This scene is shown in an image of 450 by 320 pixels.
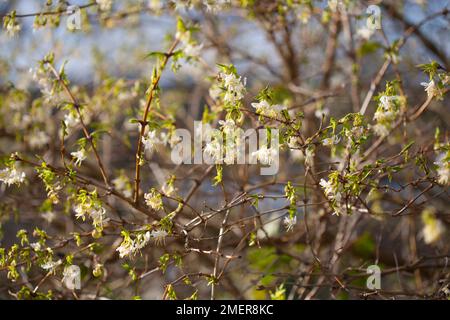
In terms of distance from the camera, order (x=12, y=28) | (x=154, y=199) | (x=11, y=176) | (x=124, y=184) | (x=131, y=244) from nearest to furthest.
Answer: (x=131, y=244)
(x=154, y=199)
(x=11, y=176)
(x=12, y=28)
(x=124, y=184)

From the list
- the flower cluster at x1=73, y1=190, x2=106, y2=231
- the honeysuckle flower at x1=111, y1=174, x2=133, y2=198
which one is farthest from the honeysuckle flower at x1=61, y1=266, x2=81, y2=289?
the honeysuckle flower at x1=111, y1=174, x2=133, y2=198

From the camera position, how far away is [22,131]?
140 inches

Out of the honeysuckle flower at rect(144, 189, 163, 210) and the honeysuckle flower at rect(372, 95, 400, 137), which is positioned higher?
the honeysuckle flower at rect(372, 95, 400, 137)

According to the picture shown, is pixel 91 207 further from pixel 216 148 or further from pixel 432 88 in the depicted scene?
pixel 432 88

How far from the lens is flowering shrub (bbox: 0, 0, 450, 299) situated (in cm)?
192

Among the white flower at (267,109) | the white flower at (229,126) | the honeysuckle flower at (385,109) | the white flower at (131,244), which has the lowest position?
the white flower at (131,244)

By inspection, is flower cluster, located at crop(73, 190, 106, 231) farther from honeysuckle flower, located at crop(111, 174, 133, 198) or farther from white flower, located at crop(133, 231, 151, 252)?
honeysuckle flower, located at crop(111, 174, 133, 198)

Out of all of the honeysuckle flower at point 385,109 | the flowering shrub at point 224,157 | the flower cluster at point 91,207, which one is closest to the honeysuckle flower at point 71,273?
the flowering shrub at point 224,157

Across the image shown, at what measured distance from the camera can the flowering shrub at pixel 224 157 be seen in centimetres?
192

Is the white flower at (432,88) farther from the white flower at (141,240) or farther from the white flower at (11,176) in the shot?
the white flower at (11,176)

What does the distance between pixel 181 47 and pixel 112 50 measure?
3923 mm

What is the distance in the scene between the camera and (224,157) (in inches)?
77.3

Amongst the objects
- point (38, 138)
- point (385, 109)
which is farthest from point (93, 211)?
point (38, 138)
